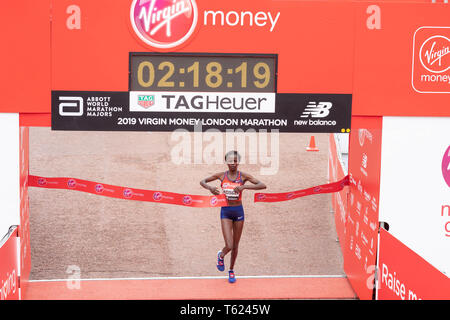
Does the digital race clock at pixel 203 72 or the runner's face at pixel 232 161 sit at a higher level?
the digital race clock at pixel 203 72

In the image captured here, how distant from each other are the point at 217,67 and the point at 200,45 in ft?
1.11

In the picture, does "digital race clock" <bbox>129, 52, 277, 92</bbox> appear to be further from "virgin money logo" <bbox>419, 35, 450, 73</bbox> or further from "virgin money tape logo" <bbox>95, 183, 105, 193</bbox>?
"virgin money tape logo" <bbox>95, 183, 105, 193</bbox>

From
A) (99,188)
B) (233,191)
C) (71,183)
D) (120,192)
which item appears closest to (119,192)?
(120,192)

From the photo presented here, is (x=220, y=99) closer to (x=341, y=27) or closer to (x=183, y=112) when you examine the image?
(x=183, y=112)

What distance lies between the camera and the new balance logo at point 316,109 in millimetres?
7605

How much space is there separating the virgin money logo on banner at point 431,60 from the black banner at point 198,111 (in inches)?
36.0

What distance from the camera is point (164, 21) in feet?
24.1

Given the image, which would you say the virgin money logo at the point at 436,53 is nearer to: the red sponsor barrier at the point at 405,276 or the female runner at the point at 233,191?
the red sponsor barrier at the point at 405,276

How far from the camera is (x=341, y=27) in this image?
747 centimetres

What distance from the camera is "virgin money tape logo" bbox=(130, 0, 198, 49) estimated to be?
730cm

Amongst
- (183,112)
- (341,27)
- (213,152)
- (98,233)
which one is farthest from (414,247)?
(213,152)

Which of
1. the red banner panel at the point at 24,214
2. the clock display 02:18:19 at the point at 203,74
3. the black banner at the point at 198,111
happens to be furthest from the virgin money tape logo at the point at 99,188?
the clock display 02:18:19 at the point at 203,74

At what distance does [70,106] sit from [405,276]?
4345 millimetres

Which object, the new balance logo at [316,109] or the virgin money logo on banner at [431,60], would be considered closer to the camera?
the virgin money logo on banner at [431,60]
